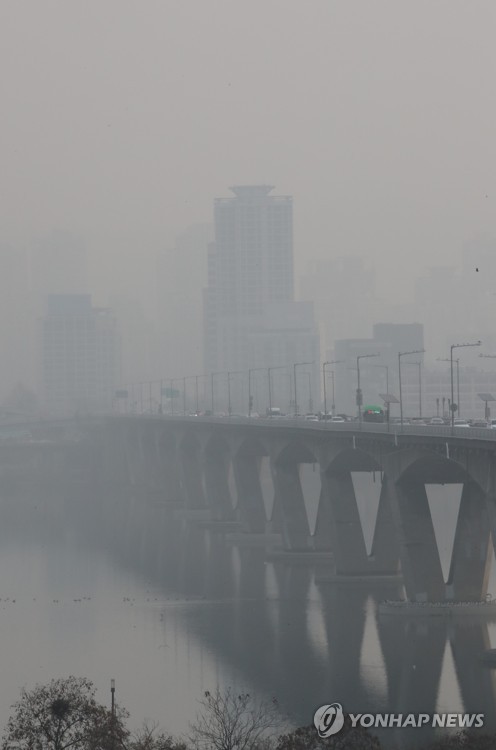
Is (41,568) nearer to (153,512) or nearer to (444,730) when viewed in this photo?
(153,512)

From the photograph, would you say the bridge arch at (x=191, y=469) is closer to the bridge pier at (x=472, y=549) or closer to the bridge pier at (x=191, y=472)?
the bridge pier at (x=191, y=472)

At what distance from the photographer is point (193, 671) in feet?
211

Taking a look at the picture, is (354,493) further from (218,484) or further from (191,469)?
(191,469)

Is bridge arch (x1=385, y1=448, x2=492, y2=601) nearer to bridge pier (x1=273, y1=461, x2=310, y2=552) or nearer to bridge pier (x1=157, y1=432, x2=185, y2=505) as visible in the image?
bridge pier (x1=273, y1=461, x2=310, y2=552)

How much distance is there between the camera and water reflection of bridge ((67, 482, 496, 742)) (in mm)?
58719

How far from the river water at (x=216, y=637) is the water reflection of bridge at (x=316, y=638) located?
81 mm

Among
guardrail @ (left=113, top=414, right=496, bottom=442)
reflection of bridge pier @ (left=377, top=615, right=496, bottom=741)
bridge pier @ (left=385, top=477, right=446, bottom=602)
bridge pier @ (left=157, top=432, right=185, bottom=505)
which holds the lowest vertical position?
bridge pier @ (left=157, top=432, right=185, bottom=505)

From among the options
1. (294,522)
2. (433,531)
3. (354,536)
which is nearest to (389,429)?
(433,531)

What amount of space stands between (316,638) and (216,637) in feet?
14.3

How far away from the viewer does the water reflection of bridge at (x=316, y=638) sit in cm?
5872

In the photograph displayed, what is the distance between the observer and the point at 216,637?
7181cm

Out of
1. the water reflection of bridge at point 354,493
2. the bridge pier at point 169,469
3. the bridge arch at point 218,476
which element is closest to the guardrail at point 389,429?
the water reflection of bridge at point 354,493

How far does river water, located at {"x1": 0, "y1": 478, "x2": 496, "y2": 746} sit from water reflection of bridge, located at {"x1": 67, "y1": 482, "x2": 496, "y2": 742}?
8cm

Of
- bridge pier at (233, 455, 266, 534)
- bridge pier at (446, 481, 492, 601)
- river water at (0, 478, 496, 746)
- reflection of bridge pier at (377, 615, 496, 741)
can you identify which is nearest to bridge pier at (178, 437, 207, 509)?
bridge pier at (233, 455, 266, 534)
